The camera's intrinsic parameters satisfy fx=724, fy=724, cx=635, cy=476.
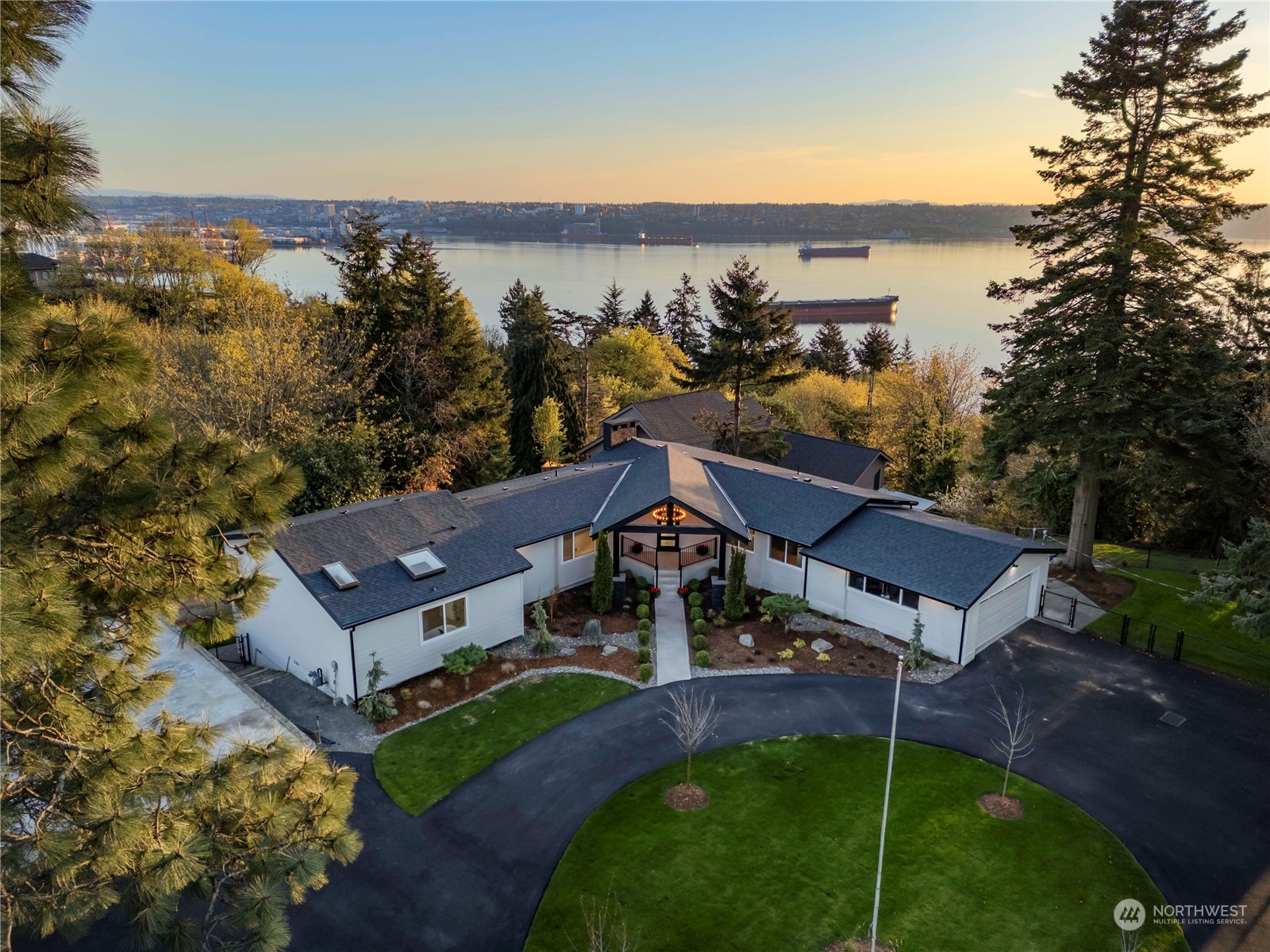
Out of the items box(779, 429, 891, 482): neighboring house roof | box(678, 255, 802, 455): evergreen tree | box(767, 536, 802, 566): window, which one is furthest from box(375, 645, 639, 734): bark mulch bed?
box(678, 255, 802, 455): evergreen tree

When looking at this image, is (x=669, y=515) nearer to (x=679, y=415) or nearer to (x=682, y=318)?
(x=679, y=415)

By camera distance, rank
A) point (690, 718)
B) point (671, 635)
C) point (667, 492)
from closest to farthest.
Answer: point (690, 718), point (671, 635), point (667, 492)

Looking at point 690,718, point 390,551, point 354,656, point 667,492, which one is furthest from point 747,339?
point 354,656

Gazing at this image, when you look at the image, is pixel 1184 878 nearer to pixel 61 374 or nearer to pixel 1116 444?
pixel 1116 444

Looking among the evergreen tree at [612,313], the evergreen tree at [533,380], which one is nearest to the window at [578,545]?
the evergreen tree at [533,380]

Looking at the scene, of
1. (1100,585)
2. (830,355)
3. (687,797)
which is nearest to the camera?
(687,797)

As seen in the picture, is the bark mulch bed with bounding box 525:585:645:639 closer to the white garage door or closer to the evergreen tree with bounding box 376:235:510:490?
the white garage door
